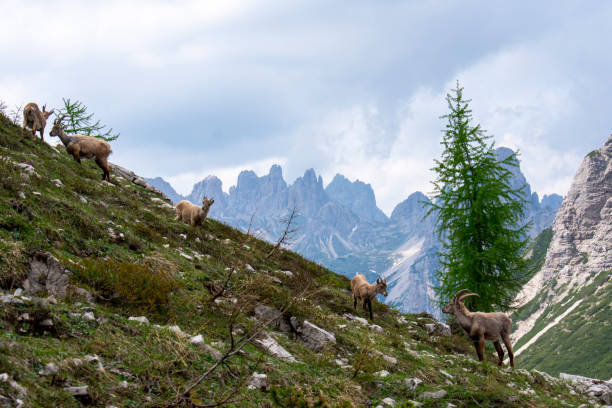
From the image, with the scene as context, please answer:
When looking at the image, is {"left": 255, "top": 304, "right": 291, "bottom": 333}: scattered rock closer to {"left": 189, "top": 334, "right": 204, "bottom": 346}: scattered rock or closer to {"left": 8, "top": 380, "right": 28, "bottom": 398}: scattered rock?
{"left": 189, "top": 334, "right": 204, "bottom": 346}: scattered rock

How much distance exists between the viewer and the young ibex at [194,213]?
52.4 feet

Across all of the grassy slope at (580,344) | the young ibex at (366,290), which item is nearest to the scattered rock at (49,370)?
the young ibex at (366,290)

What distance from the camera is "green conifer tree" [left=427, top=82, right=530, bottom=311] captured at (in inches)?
778

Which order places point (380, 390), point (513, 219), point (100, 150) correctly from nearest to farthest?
point (380, 390) < point (100, 150) < point (513, 219)

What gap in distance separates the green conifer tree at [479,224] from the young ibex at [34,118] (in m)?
19.8

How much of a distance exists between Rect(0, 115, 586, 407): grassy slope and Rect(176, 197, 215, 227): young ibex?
1.26 meters

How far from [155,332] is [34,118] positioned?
1598cm

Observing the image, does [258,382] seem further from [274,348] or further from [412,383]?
[412,383]

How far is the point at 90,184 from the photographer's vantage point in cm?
1455

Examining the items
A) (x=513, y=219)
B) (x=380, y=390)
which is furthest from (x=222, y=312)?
(x=513, y=219)

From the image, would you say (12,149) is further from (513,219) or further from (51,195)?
(513,219)

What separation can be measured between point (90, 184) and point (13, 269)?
9140mm

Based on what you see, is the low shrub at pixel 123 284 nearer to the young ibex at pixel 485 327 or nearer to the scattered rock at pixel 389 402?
the scattered rock at pixel 389 402

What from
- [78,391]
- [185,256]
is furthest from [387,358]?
[78,391]
